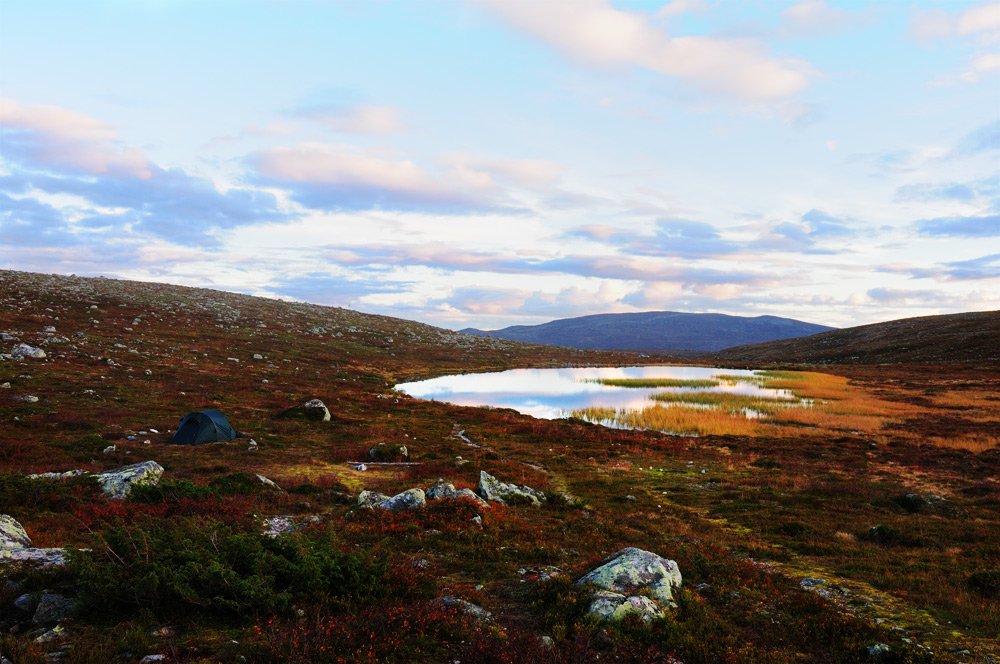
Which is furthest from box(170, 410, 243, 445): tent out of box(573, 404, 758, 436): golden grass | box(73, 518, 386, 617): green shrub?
box(573, 404, 758, 436): golden grass

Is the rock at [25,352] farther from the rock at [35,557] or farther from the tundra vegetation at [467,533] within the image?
the rock at [35,557]

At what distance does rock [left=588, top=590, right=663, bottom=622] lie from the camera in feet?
28.9

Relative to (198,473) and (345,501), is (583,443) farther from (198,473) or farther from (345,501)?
(198,473)

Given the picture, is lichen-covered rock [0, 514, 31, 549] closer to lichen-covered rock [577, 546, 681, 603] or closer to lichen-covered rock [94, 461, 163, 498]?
lichen-covered rock [94, 461, 163, 498]

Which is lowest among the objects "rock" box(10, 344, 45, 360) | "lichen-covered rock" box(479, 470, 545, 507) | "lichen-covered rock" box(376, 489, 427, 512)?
"lichen-covered rock" box(479, 470, 545, 507)

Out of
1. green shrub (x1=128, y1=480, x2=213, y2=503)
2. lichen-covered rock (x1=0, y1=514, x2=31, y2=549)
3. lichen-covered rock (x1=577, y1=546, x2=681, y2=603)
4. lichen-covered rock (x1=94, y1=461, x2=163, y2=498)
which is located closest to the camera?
lichen-covered rock (x1=0, y1=514, x2=31, y2=549)

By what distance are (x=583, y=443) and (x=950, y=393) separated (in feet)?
183

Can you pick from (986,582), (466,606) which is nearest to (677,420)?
(986,582)

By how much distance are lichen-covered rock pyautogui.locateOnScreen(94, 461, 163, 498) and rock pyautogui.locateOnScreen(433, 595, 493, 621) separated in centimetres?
1072

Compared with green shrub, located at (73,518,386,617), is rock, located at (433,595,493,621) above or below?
below

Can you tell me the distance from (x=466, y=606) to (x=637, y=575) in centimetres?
372

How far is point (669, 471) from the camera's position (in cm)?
2552

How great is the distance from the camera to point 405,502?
15.3 meters

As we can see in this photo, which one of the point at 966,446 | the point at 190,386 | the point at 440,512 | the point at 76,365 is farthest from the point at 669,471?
the point at 76,365
